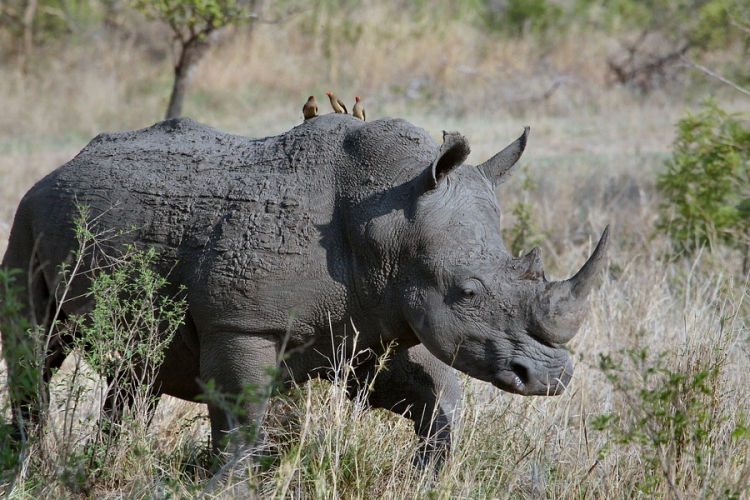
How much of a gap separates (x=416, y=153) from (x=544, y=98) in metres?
11.6

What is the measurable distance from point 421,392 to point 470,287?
78cm

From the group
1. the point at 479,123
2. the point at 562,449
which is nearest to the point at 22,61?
the point at 479,123

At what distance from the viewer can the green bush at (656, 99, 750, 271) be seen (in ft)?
25.1

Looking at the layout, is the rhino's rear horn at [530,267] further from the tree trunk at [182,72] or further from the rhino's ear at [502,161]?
the tree trunk at [182,72]

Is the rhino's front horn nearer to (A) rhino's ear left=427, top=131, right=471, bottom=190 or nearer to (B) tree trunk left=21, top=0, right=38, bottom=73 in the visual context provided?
(A) rhino's ear left=427, top=131, right=471, bottom=190

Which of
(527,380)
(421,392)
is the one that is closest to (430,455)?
(421,392)

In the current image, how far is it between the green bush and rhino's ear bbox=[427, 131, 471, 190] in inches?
164

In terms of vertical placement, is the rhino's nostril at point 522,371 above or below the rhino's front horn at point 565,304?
below

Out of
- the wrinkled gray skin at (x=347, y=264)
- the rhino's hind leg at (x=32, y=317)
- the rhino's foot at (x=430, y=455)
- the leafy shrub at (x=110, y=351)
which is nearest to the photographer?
the wrinkled gray skin at (x=347, y=264)

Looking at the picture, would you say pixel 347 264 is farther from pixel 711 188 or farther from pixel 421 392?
pixel 711 188

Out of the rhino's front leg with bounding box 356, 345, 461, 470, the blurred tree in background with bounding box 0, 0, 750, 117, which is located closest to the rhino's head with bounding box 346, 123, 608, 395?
the rhino's front leg with bounding box 356, 345, 461, 470

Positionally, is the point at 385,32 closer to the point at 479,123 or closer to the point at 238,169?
the point at 479,123

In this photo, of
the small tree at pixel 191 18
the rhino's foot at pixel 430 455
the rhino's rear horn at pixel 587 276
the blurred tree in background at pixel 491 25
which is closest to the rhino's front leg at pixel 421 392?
the rhino's foot at pixel 430 455

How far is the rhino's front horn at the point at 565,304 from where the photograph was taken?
3672 mm
